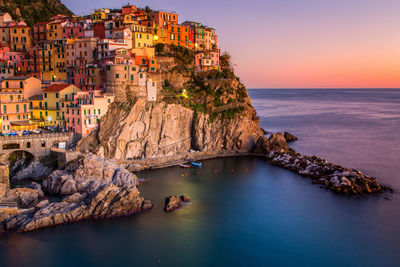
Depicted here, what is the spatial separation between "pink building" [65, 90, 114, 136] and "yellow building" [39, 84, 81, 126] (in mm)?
1028

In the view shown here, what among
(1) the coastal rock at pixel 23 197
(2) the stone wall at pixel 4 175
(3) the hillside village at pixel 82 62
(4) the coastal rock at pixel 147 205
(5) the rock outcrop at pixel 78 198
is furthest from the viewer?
(3) the hillside village at pixel 82 62

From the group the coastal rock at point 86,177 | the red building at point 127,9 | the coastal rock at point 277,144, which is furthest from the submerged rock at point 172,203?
the red building at point 127,9

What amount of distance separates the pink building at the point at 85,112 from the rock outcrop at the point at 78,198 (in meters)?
6.06

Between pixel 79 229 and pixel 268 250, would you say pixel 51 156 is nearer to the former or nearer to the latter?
pixel 79 229

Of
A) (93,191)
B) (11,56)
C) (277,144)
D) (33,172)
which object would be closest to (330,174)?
(277,144)

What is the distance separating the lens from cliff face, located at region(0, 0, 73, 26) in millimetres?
59094

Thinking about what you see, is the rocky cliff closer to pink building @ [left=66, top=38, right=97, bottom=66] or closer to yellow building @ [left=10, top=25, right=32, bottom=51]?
pink building @ [left=66, top=38, right=97, bottom=66]

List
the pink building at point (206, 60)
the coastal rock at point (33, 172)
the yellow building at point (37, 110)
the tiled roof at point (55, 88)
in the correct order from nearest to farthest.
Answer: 1. the coastal rock at point (33, 172)
2. the tiled roof at point (55, 88)
3. the yellow building at point (37, 110)
4. the pink building at point (206, 60)

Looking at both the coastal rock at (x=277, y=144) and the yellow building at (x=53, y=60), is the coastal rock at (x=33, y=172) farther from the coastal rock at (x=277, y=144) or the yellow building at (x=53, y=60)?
the coastal rock at (x=277, y=144)

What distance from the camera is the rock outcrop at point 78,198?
22.5 meters

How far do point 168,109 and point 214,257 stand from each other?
70.7ft

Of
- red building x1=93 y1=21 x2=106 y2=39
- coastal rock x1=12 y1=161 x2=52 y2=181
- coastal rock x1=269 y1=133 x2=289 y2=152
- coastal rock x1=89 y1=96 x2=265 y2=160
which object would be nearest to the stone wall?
coastal rock x1=12 y1=161 x2=52 y2=181

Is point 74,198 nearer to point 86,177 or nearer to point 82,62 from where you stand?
point 86,177

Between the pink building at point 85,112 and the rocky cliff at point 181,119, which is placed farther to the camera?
the rocky cliff at point 181,119
